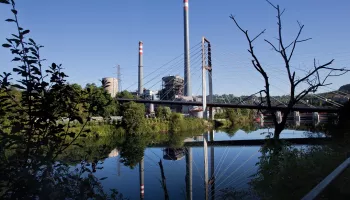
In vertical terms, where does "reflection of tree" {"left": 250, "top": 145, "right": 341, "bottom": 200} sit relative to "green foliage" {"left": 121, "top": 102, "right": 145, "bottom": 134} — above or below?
below

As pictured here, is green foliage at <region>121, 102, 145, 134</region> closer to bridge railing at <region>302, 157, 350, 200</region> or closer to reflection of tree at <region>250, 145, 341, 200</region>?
reflection of tree at <region>250, 145, 341, 200</region>

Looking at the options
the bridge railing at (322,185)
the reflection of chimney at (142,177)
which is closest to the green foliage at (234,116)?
the reflection of chimney at (142,177)

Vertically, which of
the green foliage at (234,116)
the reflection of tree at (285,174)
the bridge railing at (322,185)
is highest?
the green foliage at (234,116)

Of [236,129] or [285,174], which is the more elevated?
[236,129]

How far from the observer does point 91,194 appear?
1964 millimetres

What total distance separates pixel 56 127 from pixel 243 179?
686cm

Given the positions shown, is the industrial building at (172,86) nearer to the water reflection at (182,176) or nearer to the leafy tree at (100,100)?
the water reflection at (182,176)

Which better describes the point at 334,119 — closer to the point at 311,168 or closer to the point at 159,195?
the point at 311,168

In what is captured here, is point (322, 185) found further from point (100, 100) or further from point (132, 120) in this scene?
point (132, 120)

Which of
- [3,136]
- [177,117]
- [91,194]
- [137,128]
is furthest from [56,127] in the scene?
[177,117]

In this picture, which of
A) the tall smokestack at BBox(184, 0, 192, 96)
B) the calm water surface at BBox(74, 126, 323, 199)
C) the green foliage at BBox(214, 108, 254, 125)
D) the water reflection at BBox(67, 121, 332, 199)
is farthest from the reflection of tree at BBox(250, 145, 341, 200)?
the green foliage at BBox(214, 108, 254, 125)

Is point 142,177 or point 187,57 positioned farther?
point 187,57

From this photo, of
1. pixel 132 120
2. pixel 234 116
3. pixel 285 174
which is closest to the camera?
pixel 285 174

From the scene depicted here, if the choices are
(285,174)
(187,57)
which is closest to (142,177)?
(285,174)
